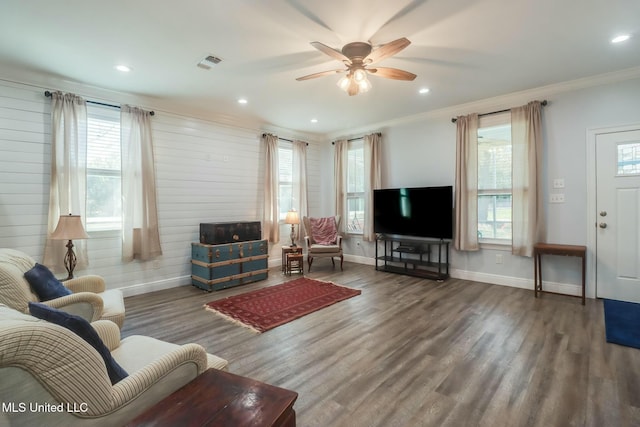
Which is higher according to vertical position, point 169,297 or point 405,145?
point 405,145

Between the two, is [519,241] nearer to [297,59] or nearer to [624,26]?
[624,26]

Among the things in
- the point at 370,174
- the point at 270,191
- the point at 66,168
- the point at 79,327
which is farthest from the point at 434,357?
the point at 66,168

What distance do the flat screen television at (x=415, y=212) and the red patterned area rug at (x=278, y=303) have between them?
Answer: 1634mm

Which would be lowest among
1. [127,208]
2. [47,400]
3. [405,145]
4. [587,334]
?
[587,334]

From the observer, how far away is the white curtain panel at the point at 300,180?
6238 mm

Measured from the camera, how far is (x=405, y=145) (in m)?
5.52

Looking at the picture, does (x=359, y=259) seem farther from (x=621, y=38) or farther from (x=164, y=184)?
(x=621, y=38)

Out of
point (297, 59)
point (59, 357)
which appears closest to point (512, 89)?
point (297, 59)

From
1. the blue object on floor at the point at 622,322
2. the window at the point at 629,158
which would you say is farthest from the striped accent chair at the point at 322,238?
the window at the point at 629,158

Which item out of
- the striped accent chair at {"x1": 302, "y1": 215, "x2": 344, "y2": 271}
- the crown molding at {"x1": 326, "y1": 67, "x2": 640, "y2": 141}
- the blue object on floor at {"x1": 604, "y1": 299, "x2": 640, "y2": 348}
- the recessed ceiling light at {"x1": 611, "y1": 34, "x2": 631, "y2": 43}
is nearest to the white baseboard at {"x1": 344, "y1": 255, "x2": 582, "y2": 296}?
the blue object on floor at {"x1": 604, "y1": 299, "x2": 640, "y2": 348}

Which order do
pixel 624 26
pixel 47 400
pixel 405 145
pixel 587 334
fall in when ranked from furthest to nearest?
1. pixel 405 145
2. pixel 587 334
3. pixel 624 26
4. pixel 47 400

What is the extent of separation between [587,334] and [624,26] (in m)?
2.81

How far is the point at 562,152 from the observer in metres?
3.99

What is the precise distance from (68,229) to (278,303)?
7.74 ft
